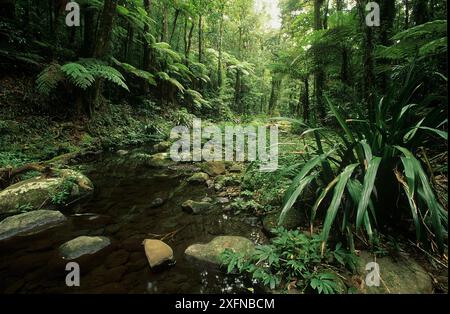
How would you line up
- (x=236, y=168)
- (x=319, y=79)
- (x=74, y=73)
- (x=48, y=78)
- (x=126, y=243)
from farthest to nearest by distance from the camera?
(x=319, y=79), (x=48, y=78), (x=74, y=73), (x=236, y=168), (x=126, y=243)

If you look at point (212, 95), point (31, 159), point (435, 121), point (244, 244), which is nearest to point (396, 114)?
point (435, 121)

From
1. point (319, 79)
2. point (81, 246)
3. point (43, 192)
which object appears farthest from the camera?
point (319, 79)

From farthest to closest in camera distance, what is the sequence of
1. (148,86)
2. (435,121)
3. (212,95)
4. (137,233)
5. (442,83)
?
(212,95)
(148,86)
(442,83)
(137,233)
(435,121)

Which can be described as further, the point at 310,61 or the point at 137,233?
the point at 310,61

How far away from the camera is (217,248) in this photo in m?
2.15

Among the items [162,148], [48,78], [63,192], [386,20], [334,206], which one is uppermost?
[386,20]

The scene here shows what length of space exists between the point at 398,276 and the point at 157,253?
181 cm

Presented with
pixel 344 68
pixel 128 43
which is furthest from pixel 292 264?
pixel 128 43

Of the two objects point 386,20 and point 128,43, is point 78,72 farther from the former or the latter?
point 386,20
